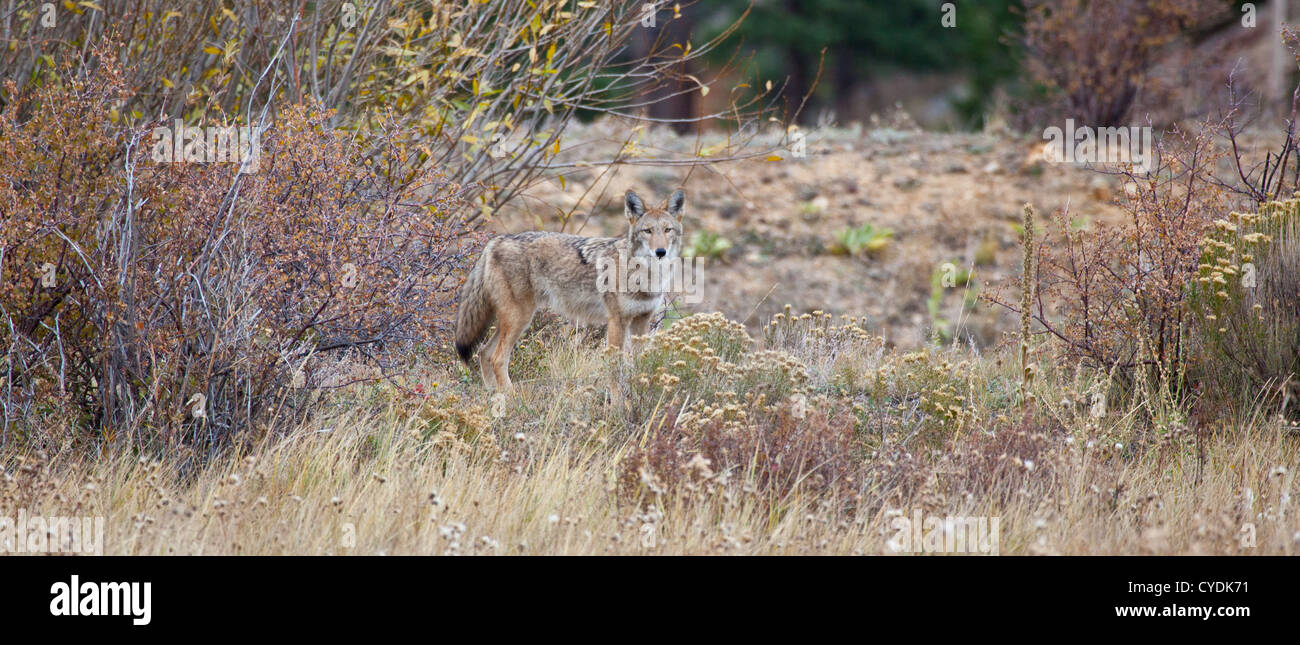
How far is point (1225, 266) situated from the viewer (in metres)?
5.80

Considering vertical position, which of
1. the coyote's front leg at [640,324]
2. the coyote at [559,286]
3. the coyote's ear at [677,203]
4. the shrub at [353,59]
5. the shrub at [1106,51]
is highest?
the shrub at [1106,51]

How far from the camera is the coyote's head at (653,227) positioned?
306 inches

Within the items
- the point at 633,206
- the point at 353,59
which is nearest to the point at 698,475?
the point at 633,206

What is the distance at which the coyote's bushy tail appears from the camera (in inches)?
302

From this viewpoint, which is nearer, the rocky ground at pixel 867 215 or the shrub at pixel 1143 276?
the shrub at pixel 1143 276

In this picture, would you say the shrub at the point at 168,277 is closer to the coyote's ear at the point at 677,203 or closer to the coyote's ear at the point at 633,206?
the coyote's ear at the point at 633,206

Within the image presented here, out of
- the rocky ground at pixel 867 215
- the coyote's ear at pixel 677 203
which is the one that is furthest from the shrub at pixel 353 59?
the rocky ground at pixel 867 215

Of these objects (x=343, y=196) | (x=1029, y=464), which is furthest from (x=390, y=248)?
(x=1029, y=464)

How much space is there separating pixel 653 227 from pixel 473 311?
4.35ft

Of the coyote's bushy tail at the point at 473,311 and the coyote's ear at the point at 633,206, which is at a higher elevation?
the coyote's ear at the point at 633,206

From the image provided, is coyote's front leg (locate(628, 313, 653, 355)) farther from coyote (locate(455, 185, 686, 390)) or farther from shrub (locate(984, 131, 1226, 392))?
shrub (locate(984, 131, 1226, 392))

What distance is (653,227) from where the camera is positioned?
7.85m

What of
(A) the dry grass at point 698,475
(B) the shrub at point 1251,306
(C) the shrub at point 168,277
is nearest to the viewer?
(A) the dry grass at point 698,475

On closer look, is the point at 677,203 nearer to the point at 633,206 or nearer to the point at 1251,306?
the point at 633,206
